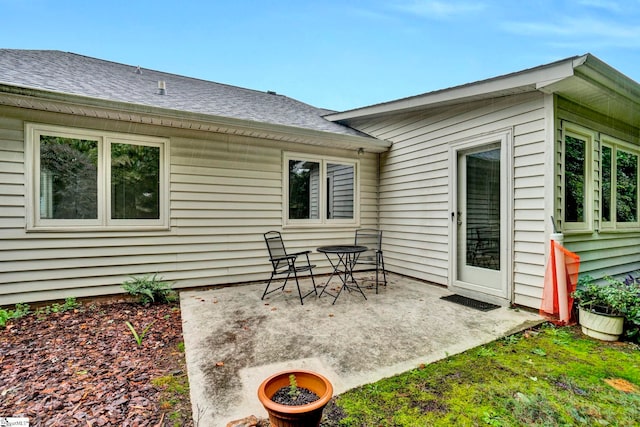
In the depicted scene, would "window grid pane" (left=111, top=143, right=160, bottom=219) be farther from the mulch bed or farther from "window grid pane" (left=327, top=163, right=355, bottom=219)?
"window grid pane" (left=327, top=163, right=355, bottom=219)

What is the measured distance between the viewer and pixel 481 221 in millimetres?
4195

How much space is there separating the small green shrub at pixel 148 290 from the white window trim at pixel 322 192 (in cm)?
205

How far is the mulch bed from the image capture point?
5.94ft

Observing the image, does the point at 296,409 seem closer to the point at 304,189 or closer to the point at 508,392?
the point at 508,392

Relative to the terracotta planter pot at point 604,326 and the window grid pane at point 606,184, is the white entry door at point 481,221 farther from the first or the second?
the window grid pane at point 606,184

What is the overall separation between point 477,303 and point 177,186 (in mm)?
4532

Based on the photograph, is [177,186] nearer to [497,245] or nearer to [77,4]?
[497,245]

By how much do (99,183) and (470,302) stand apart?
205 inches

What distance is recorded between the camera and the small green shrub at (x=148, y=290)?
3992 mm

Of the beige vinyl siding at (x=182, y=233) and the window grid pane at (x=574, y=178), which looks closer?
the beige vinyl siding at (x=182, y=233)

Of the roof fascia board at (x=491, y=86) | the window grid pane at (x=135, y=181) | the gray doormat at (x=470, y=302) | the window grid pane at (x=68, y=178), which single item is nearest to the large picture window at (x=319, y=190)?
the roof fascia board at (x=491, y=86)

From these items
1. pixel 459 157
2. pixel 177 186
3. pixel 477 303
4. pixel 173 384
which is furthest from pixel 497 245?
pixel 177 186

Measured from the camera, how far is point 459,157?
4.47m

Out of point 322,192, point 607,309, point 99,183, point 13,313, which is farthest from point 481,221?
point 13,313
